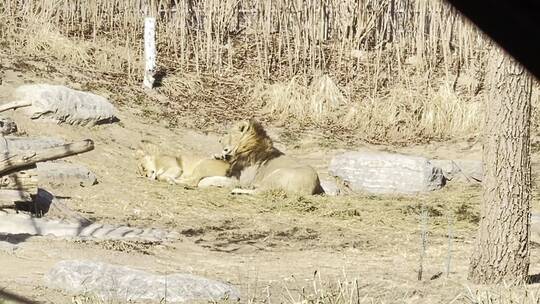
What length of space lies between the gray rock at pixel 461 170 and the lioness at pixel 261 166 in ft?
8.02

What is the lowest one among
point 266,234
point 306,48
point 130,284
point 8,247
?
point 266,234

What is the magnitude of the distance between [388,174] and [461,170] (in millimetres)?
1431

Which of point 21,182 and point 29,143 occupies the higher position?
point 21,182

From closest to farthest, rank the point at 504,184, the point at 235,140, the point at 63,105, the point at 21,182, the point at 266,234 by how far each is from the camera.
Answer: the point at 504,184
the point at 21,182
the point at 266,234
the point at 235,140
the point at 63,105

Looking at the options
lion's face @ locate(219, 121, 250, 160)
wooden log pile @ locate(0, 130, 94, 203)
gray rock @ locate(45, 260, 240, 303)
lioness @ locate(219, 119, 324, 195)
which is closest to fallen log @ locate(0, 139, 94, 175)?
wooden log pile @ locate(0, 130, 94, 203)

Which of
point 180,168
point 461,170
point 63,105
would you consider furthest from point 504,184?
point 63,105

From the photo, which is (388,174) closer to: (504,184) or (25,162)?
(25,162)

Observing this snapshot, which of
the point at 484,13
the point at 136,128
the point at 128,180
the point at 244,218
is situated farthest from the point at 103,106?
the point at 484,13

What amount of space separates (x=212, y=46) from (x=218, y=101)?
6.99 feet

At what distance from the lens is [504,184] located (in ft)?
21.9

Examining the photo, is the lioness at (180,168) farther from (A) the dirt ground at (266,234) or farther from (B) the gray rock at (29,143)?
(B) the gray rock at (29,143)

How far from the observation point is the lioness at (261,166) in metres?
13.3

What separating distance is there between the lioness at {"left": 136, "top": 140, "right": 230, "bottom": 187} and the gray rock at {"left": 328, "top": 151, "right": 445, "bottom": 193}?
1.94m

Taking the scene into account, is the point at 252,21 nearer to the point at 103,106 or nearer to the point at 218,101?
the point at 218,101
